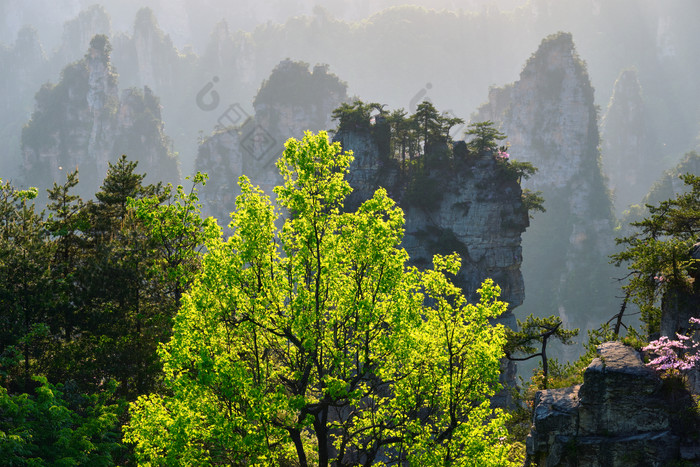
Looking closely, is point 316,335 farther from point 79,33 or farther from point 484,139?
point 79,33

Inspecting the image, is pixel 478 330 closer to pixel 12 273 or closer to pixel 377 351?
pixel 377 351

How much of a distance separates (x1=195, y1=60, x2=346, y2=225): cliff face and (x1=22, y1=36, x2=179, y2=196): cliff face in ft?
67.7

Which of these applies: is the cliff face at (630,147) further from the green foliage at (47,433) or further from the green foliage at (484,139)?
the green foliage at (47,433)

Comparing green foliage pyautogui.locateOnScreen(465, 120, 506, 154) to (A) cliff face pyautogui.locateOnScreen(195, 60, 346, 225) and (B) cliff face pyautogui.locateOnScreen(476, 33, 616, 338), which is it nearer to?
(B) cliff face pyautogui.locateOnScreen(476, 33, 616, 338)

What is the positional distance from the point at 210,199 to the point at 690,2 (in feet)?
424

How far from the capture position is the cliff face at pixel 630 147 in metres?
109

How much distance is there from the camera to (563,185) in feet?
275

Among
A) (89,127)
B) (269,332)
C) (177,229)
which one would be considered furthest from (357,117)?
(89,127)

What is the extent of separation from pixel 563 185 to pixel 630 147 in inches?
1526

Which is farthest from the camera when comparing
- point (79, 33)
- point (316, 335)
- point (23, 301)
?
point (79, 33)

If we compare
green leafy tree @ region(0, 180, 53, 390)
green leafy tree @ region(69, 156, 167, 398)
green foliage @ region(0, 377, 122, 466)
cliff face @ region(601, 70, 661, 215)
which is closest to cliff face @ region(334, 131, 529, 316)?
green leafy tree @ region(69, 156, 167, 398)

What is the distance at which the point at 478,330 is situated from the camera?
12.6 meters

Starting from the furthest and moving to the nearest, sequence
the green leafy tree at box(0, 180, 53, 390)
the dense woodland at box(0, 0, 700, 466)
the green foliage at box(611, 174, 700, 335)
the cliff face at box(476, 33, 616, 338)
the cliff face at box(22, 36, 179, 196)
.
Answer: the cliff face at box(22, 36, 179, 196), the cliff face at box(476, 33, 616, 338), the green leafy tree at box(0, 180, 53, 390), the green foliage at box(611, 174, 700, 335), the dense woodland at box(0, 0, 700, 466)

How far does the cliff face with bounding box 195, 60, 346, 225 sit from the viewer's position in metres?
89.3
